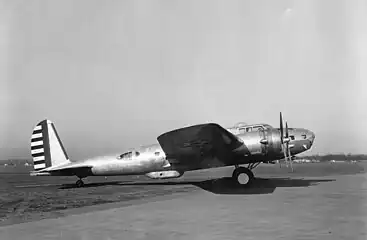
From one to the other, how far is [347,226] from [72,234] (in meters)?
6.30

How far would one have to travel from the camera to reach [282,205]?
36.6 feet

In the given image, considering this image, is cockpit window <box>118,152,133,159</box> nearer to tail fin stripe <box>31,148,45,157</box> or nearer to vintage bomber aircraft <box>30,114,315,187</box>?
vintage bomber aircraft <box>30,114,315,187</box>

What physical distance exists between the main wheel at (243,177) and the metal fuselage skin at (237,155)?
54 centimetres

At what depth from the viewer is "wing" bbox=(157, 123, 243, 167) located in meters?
16.7

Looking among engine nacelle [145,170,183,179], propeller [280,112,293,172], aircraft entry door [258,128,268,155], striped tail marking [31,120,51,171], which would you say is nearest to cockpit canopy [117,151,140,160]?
engine nacelle [145,170,183,179]

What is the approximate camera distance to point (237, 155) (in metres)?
18.3

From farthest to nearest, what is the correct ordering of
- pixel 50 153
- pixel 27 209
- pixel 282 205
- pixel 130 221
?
pixel 50 153
pixel 27 209
pixel 282 205
pixel 130 221

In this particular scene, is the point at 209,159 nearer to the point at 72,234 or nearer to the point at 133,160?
the point at 133,160

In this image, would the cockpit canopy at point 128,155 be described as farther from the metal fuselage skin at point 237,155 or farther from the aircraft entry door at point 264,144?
the aircraft entry door at point 264,144

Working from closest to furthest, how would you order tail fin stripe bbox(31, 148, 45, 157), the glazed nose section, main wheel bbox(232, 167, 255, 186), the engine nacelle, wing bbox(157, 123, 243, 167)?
wing bbox(157, 123, 243, 167), main wheel bbox(232, 167, 255, 186), the glazed nose section, the engine nacelle, tail fin stripe bbox(31, 148, 45, 157)

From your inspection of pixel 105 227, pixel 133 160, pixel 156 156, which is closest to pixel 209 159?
pixel 156 156

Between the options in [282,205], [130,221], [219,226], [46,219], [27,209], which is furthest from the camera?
[27,209]

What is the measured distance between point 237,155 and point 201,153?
203 centimetres

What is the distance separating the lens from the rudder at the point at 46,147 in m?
21.7
